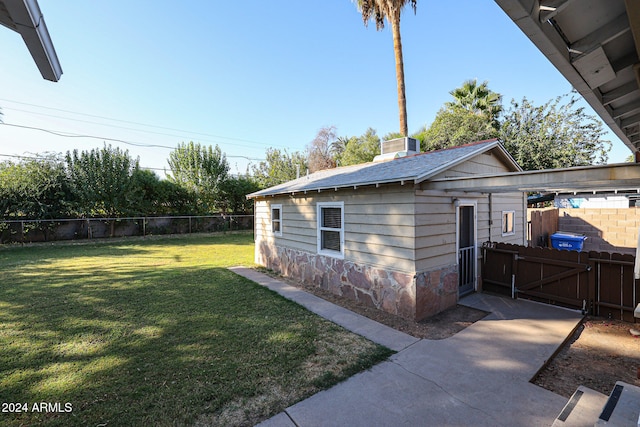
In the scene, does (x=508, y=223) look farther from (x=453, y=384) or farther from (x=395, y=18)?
(x=395, y=18)

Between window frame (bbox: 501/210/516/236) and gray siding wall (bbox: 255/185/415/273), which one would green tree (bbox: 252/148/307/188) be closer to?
gray siding wall (bbox: 255/185/415/273)

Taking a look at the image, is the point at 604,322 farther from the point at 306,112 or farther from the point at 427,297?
the point at 306,112

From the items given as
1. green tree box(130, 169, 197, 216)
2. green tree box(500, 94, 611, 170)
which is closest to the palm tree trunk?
green tree box(500, 94, 611, 170)

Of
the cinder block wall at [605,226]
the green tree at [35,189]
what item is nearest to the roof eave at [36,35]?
the cinder block wall at [605,226]

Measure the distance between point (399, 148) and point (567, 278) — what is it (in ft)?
17.2

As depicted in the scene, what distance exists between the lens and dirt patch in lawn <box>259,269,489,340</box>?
4.43 metres

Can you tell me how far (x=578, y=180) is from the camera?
340cm

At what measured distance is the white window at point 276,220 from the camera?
8773 millimetres

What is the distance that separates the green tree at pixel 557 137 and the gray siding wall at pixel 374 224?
13.8 meters

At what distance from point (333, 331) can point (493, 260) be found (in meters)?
4.24

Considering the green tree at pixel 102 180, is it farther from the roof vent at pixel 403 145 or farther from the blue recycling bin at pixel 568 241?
the blue recycling bin at pixel 568 241

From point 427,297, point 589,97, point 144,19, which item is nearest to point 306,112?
point 144,19

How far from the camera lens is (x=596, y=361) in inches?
142

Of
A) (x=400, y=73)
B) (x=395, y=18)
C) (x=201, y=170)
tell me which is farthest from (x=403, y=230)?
(x=201, y=170)
